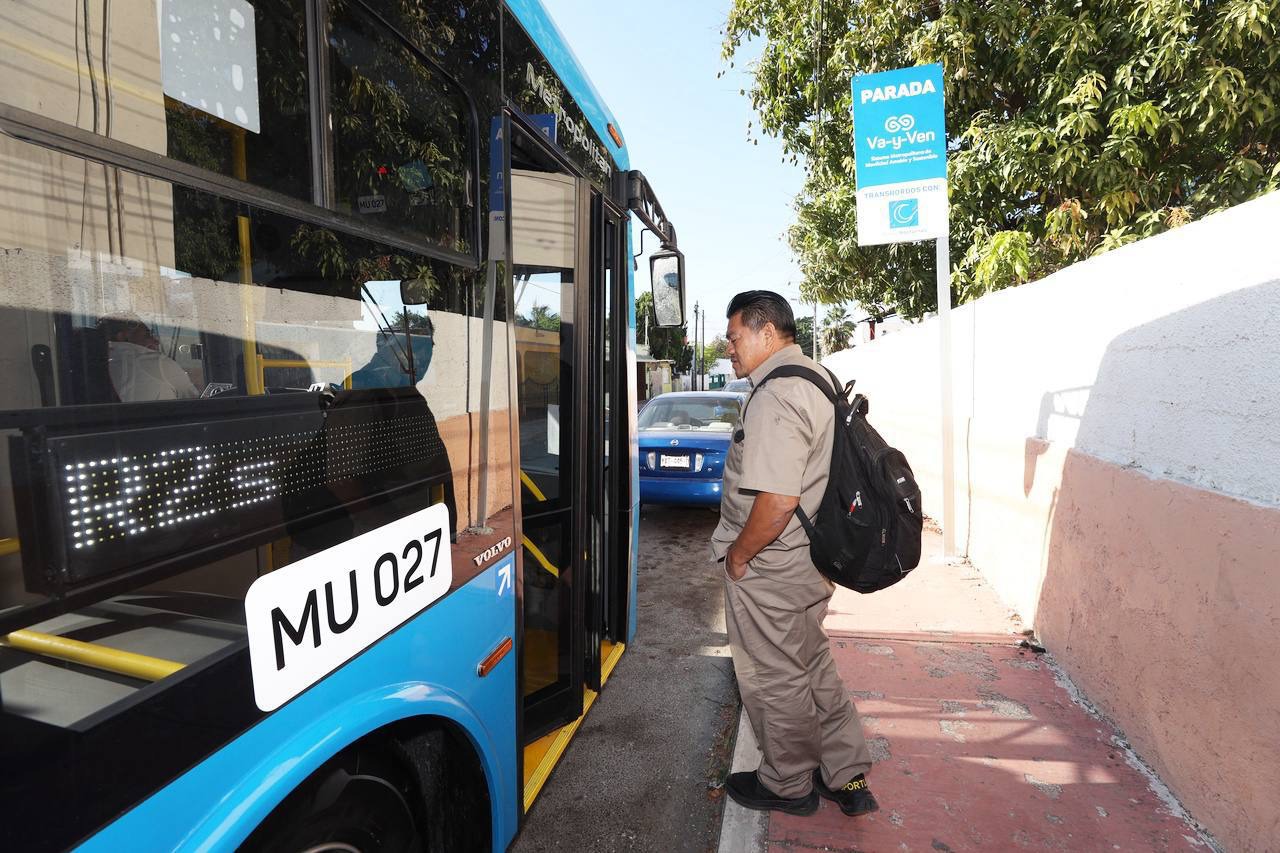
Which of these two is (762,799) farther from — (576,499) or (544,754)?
(576,499)

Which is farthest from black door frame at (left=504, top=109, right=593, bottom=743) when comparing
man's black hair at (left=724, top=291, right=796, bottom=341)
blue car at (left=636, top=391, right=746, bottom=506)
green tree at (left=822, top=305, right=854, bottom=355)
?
green tree at (left=822, top=305, right=854, bottom=355)

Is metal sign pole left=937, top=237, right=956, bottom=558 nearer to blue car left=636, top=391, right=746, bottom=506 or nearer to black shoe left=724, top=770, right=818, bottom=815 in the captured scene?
blue car left=636, top=391, right=746, bottom=506

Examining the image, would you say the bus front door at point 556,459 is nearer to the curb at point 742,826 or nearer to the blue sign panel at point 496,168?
the blue sign panel at point 496,168

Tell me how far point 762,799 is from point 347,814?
5.87ft

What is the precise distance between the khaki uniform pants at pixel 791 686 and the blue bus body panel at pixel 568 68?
2.08 meters

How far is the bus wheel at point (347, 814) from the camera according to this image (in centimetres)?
129

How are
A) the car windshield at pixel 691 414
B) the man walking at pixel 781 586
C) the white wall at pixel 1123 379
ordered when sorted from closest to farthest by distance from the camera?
the white wall at pixel 1123 379, the man walking at pixel 781 586, the car windshield at pixel 691 414

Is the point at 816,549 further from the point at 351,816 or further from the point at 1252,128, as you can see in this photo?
the point at 1252,128

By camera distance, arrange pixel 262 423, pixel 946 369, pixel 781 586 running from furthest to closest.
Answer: pixel 946 369, pixel 781 586, pixel 262 423

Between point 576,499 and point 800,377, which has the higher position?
point 800,377

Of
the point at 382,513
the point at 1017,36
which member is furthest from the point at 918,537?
the point at 1017,36

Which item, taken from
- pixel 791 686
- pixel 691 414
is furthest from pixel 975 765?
pixel 691 414

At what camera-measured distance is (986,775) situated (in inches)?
111

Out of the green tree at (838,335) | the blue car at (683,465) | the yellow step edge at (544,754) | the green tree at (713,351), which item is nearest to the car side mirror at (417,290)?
the yellow step edge at (544,754)
